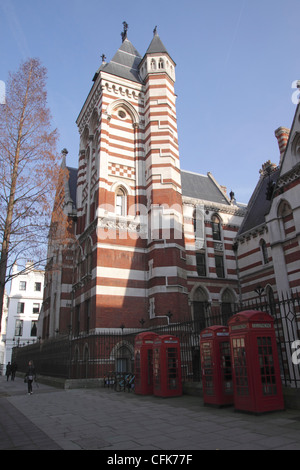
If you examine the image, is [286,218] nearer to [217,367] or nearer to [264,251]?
[264,251]

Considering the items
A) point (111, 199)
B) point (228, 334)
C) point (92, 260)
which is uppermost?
point (111, 199)

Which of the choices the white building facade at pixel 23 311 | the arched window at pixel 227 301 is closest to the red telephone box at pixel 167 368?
the arched window at pixel 227 301

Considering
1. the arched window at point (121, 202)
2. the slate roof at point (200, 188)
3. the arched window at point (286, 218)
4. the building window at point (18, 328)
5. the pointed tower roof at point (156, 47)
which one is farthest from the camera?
the building window at point (18, 328)

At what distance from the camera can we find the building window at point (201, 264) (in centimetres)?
2702

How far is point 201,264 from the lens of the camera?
2725cm

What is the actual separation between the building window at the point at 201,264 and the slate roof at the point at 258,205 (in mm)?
4317

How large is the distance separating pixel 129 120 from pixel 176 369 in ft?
65.8

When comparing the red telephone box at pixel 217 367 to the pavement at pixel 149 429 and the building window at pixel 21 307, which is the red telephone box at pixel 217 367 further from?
the building window at pixel 21 307

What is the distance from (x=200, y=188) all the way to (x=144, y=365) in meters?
22.7

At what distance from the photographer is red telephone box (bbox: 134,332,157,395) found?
1313cm

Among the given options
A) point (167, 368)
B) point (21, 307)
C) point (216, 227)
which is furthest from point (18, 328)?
point (167, 368)

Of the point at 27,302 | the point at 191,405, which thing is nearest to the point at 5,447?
the point at 191,405

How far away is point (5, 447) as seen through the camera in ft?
20.0
